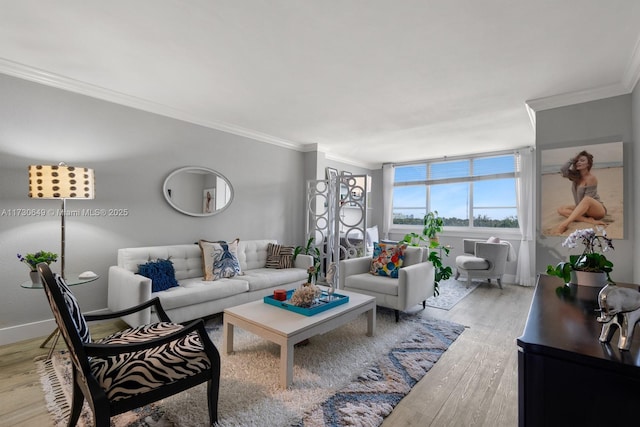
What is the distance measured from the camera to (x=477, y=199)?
604 centimetres

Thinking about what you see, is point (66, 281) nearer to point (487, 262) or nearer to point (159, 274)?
point (159, 274)

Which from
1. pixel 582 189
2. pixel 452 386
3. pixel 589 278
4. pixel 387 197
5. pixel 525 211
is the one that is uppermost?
pixel 387 197

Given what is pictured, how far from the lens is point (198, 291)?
9.78 feet

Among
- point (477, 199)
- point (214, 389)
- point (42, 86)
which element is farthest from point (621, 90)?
point (42, 86)

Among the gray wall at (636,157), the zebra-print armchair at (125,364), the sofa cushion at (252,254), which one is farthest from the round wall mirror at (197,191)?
the gray wall at (636,157)

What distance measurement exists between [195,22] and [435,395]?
3.03m

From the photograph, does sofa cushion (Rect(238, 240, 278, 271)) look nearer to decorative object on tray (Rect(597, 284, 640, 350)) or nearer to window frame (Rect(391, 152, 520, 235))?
decorative object on tray (Rect(597, 284, 640, 350))

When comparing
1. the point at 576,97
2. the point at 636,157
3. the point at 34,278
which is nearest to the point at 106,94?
the point at 34,278

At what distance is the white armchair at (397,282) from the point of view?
3.23 meters

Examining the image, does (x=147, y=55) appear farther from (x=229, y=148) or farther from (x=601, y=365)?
(x=601, y=365)

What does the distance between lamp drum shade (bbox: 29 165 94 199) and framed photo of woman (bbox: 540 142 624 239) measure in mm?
4689

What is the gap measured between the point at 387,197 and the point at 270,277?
4290 mm

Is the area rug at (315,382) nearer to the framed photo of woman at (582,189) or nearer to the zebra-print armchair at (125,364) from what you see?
the zebra-print armchair at (125,364)

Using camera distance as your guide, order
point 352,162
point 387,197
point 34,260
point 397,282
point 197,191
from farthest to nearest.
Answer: point 387,197, point 352,162, point 197,191, point 397,282, point 34,260
